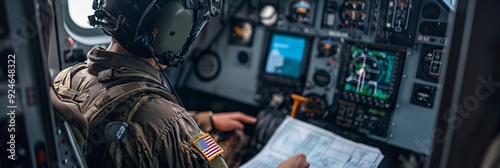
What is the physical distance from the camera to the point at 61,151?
1217 millimetres

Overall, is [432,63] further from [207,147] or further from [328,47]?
[207,147]

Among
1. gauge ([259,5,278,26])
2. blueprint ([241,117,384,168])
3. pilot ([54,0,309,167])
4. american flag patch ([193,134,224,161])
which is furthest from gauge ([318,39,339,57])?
american flag patch ([193,134,224,161])

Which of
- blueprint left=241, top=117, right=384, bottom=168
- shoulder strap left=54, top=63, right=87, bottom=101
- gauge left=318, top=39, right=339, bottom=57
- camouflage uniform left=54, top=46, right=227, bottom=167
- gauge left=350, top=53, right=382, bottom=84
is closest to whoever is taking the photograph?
camouflage uniform left=54, top=46, right=227, bottom=167

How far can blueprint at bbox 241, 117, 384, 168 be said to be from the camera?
7.47ft

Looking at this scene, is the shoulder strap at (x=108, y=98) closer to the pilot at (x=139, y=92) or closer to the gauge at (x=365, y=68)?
the pilot at (x=139, y=92)

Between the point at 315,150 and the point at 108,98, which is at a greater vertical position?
the point at 108,98

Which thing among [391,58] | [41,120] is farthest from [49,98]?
[391,58]

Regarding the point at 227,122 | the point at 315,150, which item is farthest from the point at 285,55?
the point at 315,150

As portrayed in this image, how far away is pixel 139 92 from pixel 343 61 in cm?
170

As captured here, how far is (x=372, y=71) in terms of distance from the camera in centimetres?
276

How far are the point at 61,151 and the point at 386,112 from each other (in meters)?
2.02

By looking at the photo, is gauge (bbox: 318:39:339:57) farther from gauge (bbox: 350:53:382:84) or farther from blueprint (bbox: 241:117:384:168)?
blueprint (bbox: 241:117:384:168)

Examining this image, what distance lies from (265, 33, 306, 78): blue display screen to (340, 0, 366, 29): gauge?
0.34 metres

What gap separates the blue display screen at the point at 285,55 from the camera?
314 centimetres
